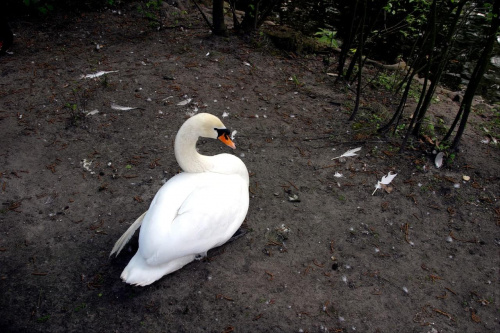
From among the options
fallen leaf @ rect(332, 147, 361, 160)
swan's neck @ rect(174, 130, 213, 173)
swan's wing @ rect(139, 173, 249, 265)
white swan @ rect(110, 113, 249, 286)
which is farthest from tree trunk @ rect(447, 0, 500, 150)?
swan's neck @ rect(174, 130, 213, 173)

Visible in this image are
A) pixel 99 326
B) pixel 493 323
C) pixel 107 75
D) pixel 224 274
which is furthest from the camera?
pixel 107 75

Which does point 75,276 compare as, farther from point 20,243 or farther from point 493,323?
point 493,323

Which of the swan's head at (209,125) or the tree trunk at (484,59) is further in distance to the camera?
the tree trunk at (484,59)

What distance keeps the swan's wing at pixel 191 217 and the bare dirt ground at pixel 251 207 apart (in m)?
0.41

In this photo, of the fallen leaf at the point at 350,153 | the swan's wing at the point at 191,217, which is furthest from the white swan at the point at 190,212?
the fallen leaf at the point at 350,153

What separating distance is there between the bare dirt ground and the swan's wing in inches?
16.2

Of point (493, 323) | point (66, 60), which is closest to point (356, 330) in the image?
point (493, 323)

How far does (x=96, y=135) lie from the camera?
420 cm

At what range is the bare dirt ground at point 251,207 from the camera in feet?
8.65

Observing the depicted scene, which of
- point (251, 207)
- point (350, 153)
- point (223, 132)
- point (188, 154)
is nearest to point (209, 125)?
point (223, 132)

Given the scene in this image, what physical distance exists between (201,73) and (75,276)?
11.8 feet

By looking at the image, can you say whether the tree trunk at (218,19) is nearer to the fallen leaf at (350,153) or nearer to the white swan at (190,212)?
the fallen leaf at (350,153)

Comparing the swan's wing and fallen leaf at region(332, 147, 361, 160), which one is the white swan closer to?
the swan's wing

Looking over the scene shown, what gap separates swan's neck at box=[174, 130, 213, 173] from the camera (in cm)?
290
